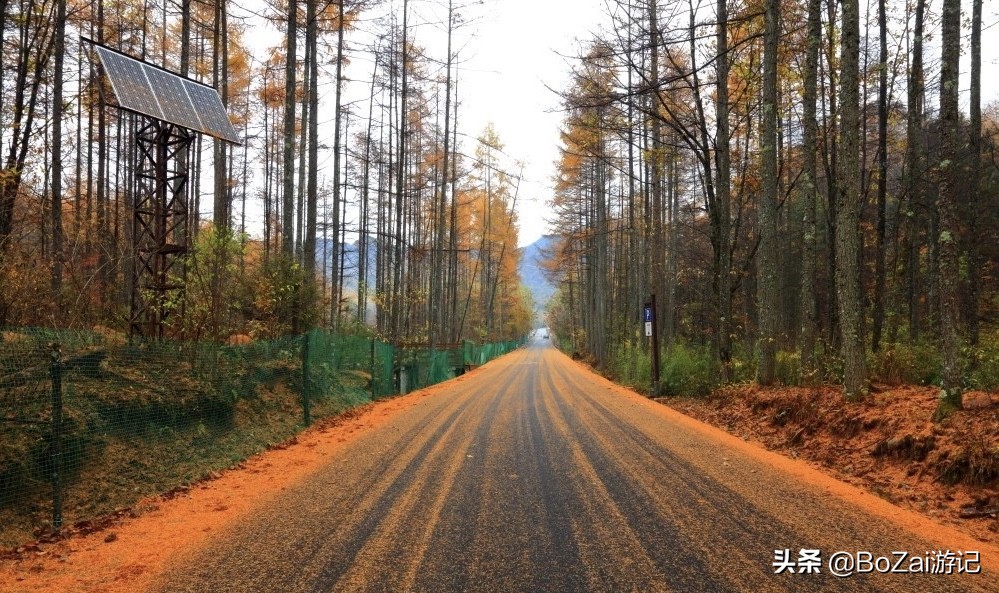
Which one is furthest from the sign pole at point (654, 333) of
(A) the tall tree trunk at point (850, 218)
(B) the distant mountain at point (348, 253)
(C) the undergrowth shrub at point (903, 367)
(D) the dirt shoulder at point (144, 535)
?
(B) the distant mountain at point (348, 253)

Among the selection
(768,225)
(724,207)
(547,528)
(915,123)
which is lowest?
(547,528)

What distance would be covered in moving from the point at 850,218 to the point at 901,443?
3514mm

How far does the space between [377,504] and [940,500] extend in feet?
16.4

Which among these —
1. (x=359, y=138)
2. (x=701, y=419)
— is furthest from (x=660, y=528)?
(x=359, y=138)

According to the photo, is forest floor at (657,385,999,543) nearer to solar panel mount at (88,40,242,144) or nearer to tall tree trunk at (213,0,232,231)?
solar panel mount at (88,40,242,144)

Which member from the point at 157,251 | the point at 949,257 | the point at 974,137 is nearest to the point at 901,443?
the point at 949,257

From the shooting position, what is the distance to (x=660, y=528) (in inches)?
148

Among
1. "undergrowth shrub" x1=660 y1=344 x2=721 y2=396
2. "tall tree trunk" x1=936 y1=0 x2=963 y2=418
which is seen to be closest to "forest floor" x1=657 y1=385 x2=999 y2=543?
"tall tree trunk" x1=936 y1=0 x2=963 y2=418

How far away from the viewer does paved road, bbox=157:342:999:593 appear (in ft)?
9.93

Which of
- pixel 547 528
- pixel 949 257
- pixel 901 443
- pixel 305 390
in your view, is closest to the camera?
pixel 547 528

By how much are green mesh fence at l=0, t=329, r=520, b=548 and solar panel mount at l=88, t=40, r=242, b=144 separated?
15.0ft

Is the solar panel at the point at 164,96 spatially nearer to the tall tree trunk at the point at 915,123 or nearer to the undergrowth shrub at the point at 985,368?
the undergrowth shrub at the point at 985,368

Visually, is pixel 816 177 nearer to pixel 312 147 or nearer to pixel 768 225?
pixel 768 225

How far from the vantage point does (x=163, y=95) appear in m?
9.80
